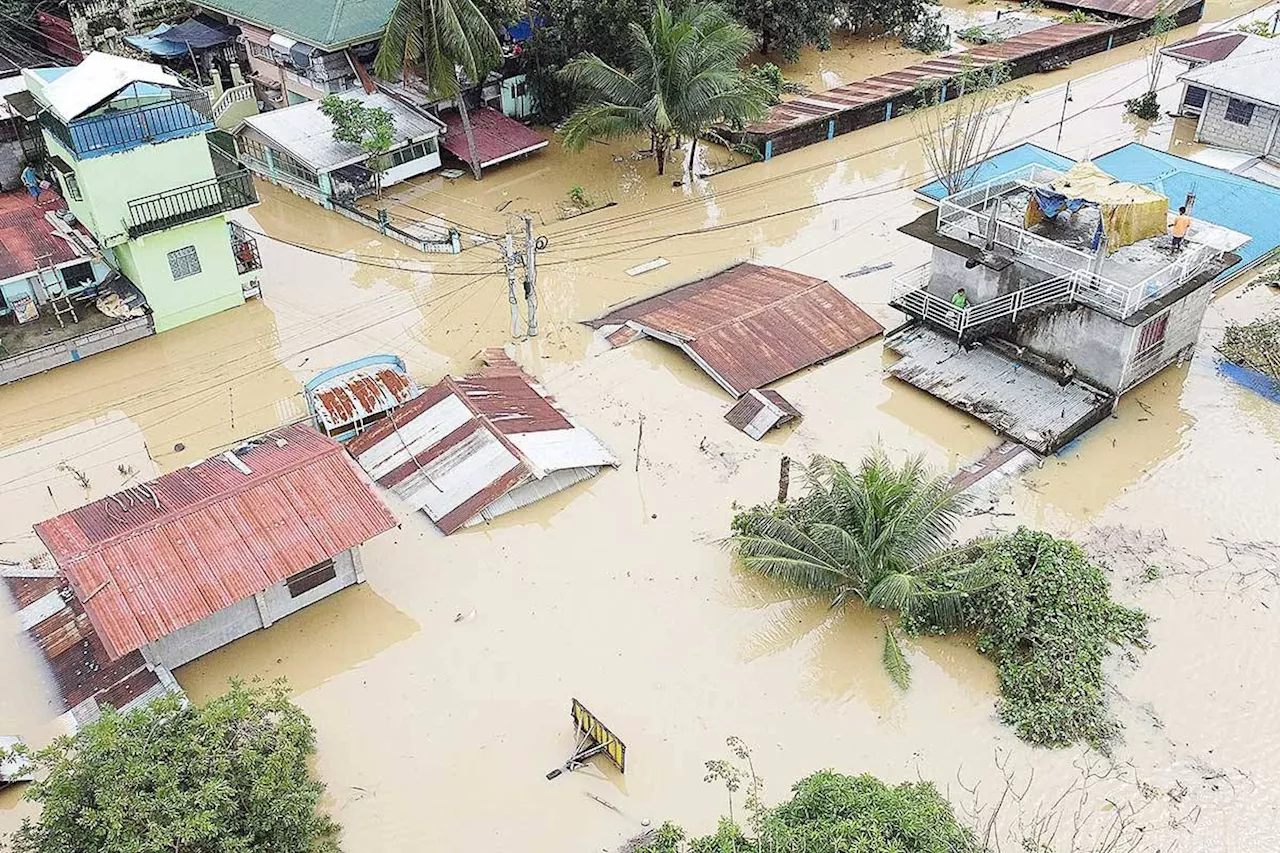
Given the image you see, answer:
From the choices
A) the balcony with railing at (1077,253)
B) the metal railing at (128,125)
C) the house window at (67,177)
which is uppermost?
the metal railing at (128,125)

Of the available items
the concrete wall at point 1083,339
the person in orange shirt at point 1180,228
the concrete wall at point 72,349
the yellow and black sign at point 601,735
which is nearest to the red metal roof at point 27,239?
the concrete wall at point 72,349

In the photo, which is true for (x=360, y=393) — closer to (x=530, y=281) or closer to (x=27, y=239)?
(x=530, y=281)

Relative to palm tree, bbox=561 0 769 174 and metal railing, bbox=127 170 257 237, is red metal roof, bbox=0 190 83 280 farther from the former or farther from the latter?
palm tree, bbox=561 0 769 174

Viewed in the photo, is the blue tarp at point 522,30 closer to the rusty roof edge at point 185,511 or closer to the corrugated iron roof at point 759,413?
the corrugated iron roof at point 759,413

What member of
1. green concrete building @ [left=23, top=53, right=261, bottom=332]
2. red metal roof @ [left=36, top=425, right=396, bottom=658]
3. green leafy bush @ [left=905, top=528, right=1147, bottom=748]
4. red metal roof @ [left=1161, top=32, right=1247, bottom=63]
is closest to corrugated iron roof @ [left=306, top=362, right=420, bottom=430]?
red metal roof @ [left=36, top=425, right=396, bottom=658]

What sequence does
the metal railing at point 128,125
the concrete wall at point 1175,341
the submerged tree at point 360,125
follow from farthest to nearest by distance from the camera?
1. the submerged tree at point 360,125
2. the metal railing at point 128,125
3. the concrete wall at point 1175,341

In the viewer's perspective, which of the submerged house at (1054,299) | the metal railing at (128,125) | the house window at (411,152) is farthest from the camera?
the house window at (411,152)

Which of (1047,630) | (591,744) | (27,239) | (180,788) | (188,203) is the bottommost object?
(591,744)

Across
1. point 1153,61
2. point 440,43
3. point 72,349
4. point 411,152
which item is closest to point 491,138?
point 411,152
